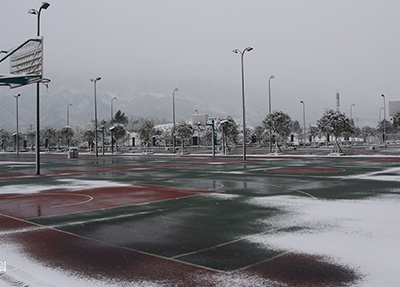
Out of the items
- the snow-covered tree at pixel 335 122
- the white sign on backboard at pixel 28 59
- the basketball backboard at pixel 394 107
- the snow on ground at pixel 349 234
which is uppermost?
the white sign on backboard at pixel 28 59

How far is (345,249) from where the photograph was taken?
23.2 ft

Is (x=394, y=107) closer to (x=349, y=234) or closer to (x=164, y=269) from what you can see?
(x=349, y=234)

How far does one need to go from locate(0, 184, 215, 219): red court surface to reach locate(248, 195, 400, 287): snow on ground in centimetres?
417

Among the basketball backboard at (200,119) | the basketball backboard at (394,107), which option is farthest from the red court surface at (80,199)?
the basketball backboard at (200,119)

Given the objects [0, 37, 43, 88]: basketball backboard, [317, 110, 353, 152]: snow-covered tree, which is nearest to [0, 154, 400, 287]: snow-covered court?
[0, 37, 43, 88]: basketball backboard

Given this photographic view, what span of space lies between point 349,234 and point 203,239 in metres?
3.04

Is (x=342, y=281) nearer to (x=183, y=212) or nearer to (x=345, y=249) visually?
(x=345, y=249)

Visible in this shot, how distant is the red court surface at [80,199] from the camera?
1187 cm

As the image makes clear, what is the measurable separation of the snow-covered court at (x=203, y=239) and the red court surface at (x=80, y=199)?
41 mm

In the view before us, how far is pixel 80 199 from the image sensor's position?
548 inches

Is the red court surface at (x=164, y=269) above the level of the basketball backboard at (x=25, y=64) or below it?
below

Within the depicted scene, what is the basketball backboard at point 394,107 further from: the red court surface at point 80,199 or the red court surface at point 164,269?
the red court surface at point 164,269

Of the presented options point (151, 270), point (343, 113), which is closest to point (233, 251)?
point (151, 270)

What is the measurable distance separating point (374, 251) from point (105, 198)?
9626mm
